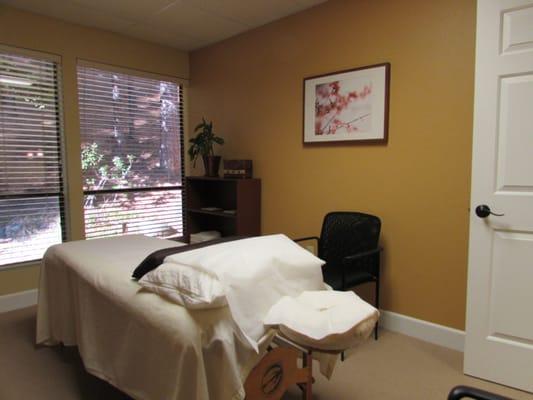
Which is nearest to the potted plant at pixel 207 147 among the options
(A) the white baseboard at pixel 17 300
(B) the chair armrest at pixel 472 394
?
(A) the white baseboard at pixel 17 300

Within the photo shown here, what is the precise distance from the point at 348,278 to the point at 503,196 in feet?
3.33

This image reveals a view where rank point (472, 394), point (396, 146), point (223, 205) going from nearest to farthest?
point (472, 394)
point (396, 146)
point (223, 205)

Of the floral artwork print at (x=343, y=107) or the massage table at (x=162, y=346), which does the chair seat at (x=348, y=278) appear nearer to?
the massage table at (x=162, y=346)

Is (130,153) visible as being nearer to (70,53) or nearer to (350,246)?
(70,53)

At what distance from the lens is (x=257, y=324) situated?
1461mm

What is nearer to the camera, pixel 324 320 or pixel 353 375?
pixel 324 320

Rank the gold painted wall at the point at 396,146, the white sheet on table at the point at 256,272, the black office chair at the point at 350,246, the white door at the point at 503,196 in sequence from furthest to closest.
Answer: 1. the black office chair at the point at 350,246
2. the gold painted wall at the point at 396,146
3. the white door at the point at 503,196
4. the white sheet on table at the point at 256,272

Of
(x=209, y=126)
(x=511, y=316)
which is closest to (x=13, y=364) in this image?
(x=209, y=126)

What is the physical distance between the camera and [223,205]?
158 inches

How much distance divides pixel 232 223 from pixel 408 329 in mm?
1961

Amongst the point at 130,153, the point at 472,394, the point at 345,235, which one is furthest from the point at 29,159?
the point at 472,394

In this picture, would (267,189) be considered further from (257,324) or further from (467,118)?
(257,324)

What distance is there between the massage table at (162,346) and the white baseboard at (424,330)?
46.6 inches

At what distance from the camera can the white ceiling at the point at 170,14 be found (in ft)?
9.63
